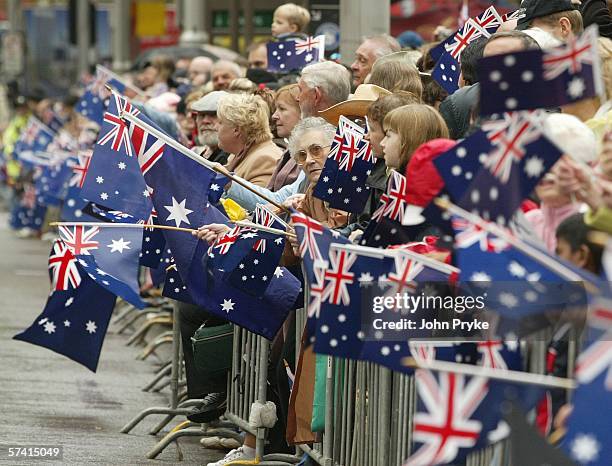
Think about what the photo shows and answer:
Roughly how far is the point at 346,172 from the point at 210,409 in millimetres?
2397

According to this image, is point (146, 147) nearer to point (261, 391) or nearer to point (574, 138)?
point (261, 391)

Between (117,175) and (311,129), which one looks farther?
(117,175)

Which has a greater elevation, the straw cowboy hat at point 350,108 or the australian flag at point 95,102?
the straw cowboy hat at point 350,108

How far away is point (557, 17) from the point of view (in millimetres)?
8250

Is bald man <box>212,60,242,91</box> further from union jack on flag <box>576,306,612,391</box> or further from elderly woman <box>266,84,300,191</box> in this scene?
union jack on flag <box>576,306,612,391</box>

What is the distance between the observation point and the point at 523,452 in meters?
4.46

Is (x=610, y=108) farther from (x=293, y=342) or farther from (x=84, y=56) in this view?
(x=84, y=56)

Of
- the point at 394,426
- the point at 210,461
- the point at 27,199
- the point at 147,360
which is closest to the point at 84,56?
the point at 27,199

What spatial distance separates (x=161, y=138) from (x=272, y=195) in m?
0.78

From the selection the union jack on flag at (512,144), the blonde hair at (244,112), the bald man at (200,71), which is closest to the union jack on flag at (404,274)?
the union jack on flag at (512,144)

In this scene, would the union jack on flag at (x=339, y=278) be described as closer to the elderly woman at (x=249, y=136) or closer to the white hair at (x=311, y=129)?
the white hair at (x=311, y=129)

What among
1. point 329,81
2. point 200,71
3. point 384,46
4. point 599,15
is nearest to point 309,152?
point 329,81

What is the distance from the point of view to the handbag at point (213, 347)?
9.43m

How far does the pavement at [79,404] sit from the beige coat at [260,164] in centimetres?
161
